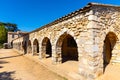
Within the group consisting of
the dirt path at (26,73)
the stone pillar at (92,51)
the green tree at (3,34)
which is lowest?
the dirt path at (26,73)

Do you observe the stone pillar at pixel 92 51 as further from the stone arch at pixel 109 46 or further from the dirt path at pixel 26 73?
the dirt path at pixel 26 73

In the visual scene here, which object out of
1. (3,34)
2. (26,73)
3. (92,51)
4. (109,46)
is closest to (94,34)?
(92,51)

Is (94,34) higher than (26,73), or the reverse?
(94,34)

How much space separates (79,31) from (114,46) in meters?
2.16

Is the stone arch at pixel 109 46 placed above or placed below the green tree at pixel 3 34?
below

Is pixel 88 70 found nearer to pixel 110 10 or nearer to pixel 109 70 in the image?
pixel 109 70

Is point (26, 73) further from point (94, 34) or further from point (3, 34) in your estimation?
point (3, 34)

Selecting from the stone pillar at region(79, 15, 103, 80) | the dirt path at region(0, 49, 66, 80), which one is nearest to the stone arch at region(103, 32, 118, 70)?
the stone pillar at region(79, 15, 103, 80)

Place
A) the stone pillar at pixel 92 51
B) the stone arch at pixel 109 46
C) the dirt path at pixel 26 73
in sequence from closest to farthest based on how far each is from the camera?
1. the stone pillar at pixel 92 51
2. the stone arch at pixel 109 46
3. the dirt path at pixel 26 73

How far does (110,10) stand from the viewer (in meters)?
6.94

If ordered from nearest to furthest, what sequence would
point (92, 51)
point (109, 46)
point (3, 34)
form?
point (92, 51) → point (109, 46) → point (3, 34)

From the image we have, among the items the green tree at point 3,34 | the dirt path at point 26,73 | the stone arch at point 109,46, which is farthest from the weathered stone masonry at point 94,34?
the green tree at point 3,34

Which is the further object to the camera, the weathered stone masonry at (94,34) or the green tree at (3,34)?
the green tree at (3,34)

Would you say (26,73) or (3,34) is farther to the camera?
(3,34)
